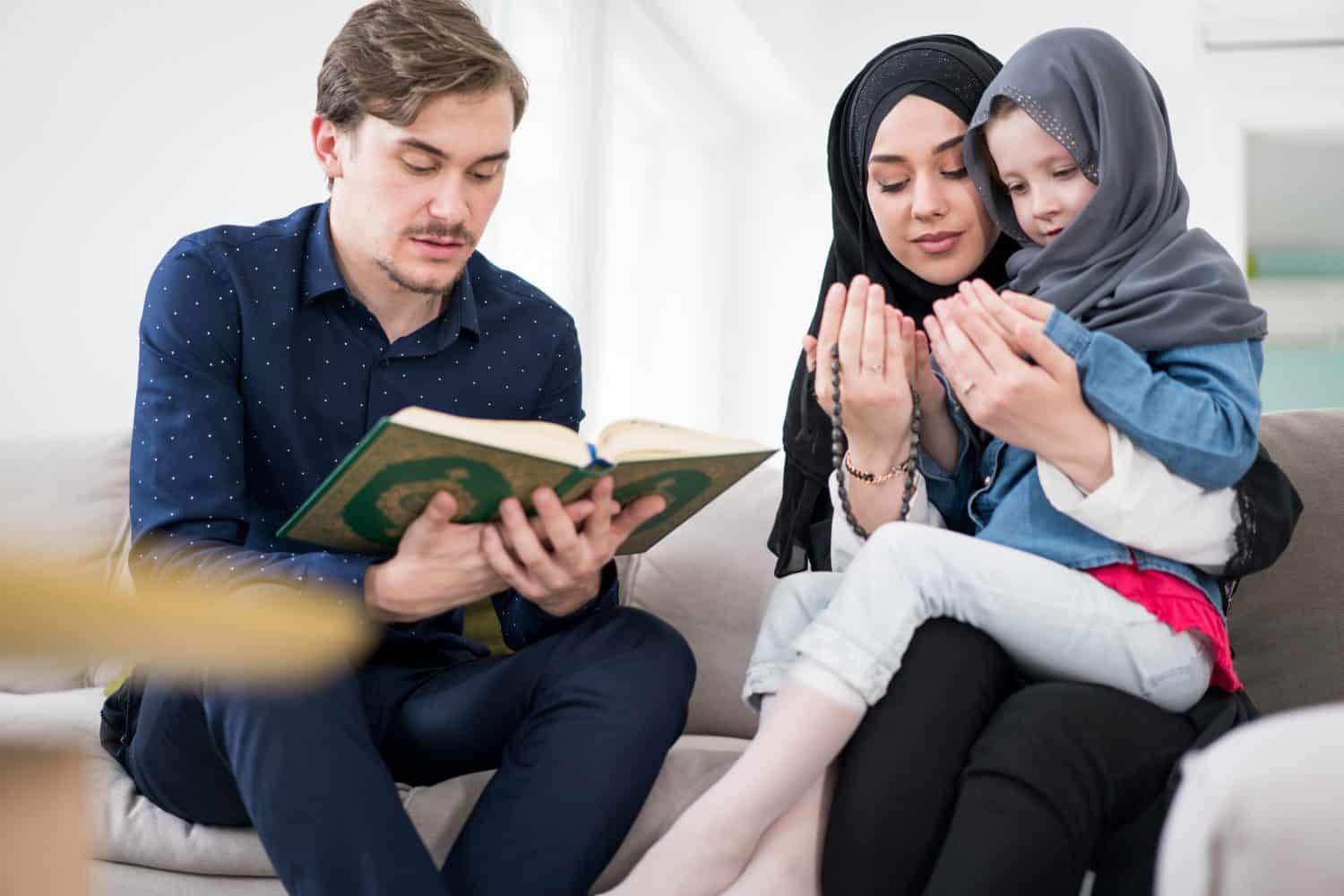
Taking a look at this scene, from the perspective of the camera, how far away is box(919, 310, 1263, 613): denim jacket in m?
1.28

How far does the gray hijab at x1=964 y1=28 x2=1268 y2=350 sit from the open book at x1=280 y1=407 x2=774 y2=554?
17.0 inches

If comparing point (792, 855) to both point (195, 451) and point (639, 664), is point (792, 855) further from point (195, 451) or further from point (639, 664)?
point (195, 451)

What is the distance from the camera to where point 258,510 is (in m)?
1.55

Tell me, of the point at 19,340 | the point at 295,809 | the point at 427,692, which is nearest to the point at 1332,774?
the point at 295,809

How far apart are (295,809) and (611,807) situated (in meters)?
0.30

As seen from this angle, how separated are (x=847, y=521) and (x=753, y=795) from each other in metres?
0.45

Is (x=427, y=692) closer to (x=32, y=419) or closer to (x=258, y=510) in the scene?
(x=258, y=510)

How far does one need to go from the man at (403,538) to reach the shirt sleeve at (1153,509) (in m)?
0.44

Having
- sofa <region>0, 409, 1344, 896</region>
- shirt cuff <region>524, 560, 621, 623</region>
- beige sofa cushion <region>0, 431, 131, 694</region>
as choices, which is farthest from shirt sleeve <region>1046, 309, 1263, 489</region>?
beige sofa cushion <region>0, 431, 131, 694</region>

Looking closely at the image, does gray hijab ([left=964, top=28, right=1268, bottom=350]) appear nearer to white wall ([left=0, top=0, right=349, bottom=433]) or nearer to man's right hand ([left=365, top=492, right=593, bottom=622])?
man's right hand ([left=365, top=492, right=593, bottom=622])

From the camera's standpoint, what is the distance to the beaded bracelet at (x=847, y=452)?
148cm

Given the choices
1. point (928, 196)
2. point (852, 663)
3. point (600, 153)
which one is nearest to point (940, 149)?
point (928, 196)

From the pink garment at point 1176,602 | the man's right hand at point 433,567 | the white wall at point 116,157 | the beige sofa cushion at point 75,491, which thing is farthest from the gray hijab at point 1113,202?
the white wall at point 116,157

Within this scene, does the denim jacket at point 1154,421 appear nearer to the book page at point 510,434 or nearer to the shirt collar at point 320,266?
the book page at point 510,434
